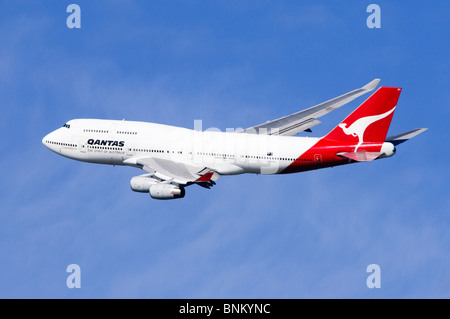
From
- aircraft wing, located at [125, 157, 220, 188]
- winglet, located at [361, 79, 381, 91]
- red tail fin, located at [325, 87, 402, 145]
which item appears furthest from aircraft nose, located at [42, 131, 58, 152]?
winglet, located at [361, 79, 381, 91]

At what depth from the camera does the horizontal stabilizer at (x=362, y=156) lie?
79.1 m

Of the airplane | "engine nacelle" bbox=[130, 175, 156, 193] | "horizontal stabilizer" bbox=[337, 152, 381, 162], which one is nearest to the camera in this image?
"horizontal stabilizer" bbox=[337, 152, 381, 162]

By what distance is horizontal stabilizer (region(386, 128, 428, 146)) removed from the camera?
82688 mm

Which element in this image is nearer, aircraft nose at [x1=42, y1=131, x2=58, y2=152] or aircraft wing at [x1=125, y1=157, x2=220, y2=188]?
aircraft wing at [x1=125, y1=157, x2=220, y2=188]

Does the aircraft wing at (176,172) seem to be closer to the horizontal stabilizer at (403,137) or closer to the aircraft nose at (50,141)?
the aircraft nose at (50,141)

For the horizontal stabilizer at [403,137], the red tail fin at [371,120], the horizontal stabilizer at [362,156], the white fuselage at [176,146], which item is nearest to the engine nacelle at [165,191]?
the white fuselage at [176,146]

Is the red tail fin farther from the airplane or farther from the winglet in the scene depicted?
the winglet

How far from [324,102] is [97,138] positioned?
2329 cm

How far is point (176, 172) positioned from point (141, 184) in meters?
3.54

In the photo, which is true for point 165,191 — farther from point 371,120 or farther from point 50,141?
point 371,120

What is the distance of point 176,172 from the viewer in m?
82.3

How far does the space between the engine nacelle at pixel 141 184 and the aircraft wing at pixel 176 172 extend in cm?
103

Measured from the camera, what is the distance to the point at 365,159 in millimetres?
79000

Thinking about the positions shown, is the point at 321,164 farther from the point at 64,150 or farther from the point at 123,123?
the point at 64,150
